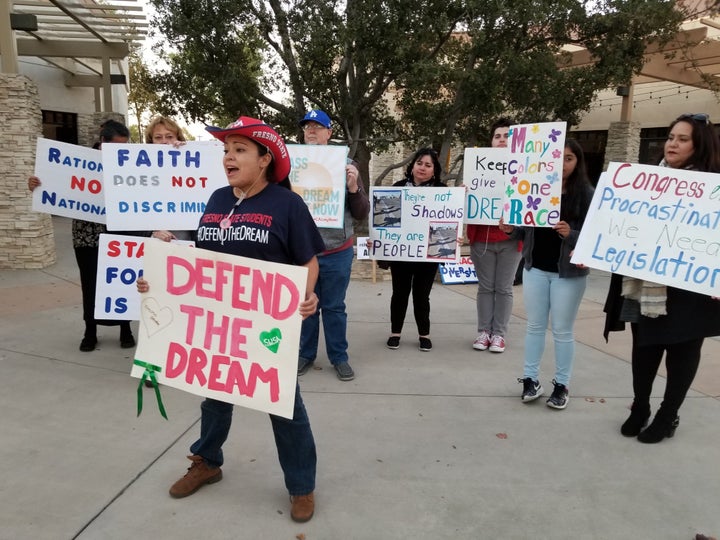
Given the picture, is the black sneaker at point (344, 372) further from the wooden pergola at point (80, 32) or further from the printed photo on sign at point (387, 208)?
the wooden pergola at point (80, 32)

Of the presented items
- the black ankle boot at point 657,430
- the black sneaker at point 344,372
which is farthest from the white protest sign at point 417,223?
the black ankle boot at point 657,430

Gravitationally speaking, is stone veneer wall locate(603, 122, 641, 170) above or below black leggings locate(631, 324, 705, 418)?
above

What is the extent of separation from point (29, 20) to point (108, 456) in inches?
289

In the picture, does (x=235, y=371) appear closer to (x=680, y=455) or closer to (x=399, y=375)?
(x=399, y=375)

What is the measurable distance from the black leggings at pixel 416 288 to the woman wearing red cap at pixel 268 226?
8.56 feet

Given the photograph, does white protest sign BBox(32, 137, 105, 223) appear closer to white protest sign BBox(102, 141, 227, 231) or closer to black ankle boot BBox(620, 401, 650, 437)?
white protest sign BBox(102, 141, 227, 231)

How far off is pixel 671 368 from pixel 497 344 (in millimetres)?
1853

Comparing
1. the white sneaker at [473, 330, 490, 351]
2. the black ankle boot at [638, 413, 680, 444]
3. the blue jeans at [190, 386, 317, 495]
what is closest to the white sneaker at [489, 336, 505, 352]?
the white sneaker at [473, 330, 490, 351]

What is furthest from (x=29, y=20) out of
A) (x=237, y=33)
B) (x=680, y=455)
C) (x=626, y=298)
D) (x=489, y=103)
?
(x=680, y=455)

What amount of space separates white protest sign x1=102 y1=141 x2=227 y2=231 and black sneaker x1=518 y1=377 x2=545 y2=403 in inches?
104

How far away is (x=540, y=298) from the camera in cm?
381

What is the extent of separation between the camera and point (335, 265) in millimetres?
4305

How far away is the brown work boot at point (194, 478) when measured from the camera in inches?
106

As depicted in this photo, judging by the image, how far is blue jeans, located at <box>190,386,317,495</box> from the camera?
2.53 meters
